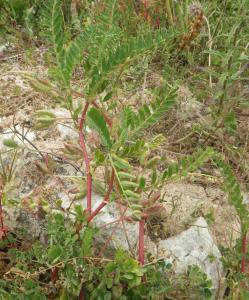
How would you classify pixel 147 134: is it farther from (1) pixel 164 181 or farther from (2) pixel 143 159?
(1) pixel 164 181

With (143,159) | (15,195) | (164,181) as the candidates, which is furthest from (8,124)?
(164,181)

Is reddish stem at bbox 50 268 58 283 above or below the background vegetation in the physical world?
below

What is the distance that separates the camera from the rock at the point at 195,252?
1980mm

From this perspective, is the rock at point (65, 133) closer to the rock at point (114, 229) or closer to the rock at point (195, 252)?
the rock at point (114, 229)

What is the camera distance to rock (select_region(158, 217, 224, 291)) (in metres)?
1.98

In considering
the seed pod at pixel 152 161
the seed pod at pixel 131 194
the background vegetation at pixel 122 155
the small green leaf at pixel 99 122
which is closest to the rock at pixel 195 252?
the background vegetation at pixel 122 155

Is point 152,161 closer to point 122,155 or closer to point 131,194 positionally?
point 122,155

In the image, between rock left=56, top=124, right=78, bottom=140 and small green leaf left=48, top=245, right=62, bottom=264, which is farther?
rock left=56, top=124, right=78, bottom=140

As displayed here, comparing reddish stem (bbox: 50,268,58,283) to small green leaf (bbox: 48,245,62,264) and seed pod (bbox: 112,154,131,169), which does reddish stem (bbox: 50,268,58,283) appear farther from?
seed pod (bbox: 112,154,131,169)

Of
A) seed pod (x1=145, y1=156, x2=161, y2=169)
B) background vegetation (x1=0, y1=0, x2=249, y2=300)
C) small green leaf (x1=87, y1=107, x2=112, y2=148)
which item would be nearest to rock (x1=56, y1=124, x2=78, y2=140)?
background vegetation (x1=0, y1=0, x2=249, y2=300)

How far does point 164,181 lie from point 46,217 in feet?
1.59

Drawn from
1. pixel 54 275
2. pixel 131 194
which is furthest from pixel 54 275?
pixel 131 194

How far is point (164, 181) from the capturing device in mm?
1707

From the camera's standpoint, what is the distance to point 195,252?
6.64ft
